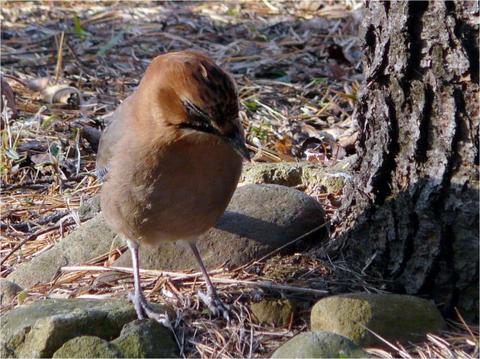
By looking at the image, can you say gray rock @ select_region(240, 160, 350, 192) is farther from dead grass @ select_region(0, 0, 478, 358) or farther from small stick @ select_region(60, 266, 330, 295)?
small stick @ select_region(60, 266, 330, 295)

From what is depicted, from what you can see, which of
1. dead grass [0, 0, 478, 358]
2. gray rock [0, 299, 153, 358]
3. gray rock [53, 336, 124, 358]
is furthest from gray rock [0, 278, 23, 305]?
gray rock [53, 336, 124, 358]

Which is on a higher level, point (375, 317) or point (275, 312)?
point (375, 317)

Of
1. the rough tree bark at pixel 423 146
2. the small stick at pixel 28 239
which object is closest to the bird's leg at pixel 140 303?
the small stick at pixel 28 239

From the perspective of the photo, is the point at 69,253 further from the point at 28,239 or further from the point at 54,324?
the point at 54,324

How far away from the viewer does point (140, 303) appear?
4.09 meters

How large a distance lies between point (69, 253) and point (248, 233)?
96cm

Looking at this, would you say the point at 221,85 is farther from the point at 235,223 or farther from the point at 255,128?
the point at 255,128

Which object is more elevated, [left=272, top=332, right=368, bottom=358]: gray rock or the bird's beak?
the bird's beak

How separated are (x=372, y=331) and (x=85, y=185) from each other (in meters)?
2.70

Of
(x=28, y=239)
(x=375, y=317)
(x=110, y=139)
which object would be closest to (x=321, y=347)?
(x=375, y=317)

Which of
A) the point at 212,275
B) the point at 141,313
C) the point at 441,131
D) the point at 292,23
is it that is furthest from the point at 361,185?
the point at 292,23

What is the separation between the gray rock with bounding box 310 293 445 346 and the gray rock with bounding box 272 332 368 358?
201 mm

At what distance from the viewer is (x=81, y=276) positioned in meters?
4.70

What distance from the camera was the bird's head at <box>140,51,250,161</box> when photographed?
371 centimetres
